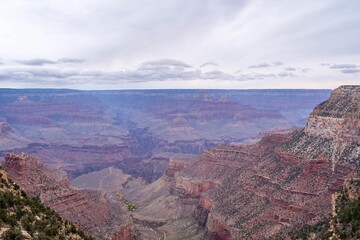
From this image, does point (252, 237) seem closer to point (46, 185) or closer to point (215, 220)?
point (215, 220)

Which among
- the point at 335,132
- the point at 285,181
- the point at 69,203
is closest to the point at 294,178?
the point at 285,181

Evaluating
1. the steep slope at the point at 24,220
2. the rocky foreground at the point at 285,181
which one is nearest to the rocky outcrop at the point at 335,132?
the rocky foreground at the point at 285,181

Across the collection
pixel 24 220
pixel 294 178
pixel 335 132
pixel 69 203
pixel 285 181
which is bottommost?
pixel 69 203

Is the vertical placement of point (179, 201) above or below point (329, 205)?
below

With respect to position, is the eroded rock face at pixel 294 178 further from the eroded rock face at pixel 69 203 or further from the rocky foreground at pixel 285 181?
the eroded rock face at pixel 69 203

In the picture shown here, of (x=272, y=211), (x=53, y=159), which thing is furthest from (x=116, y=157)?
(x=272, y=211)

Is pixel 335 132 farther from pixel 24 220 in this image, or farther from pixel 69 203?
pixel 24 220
